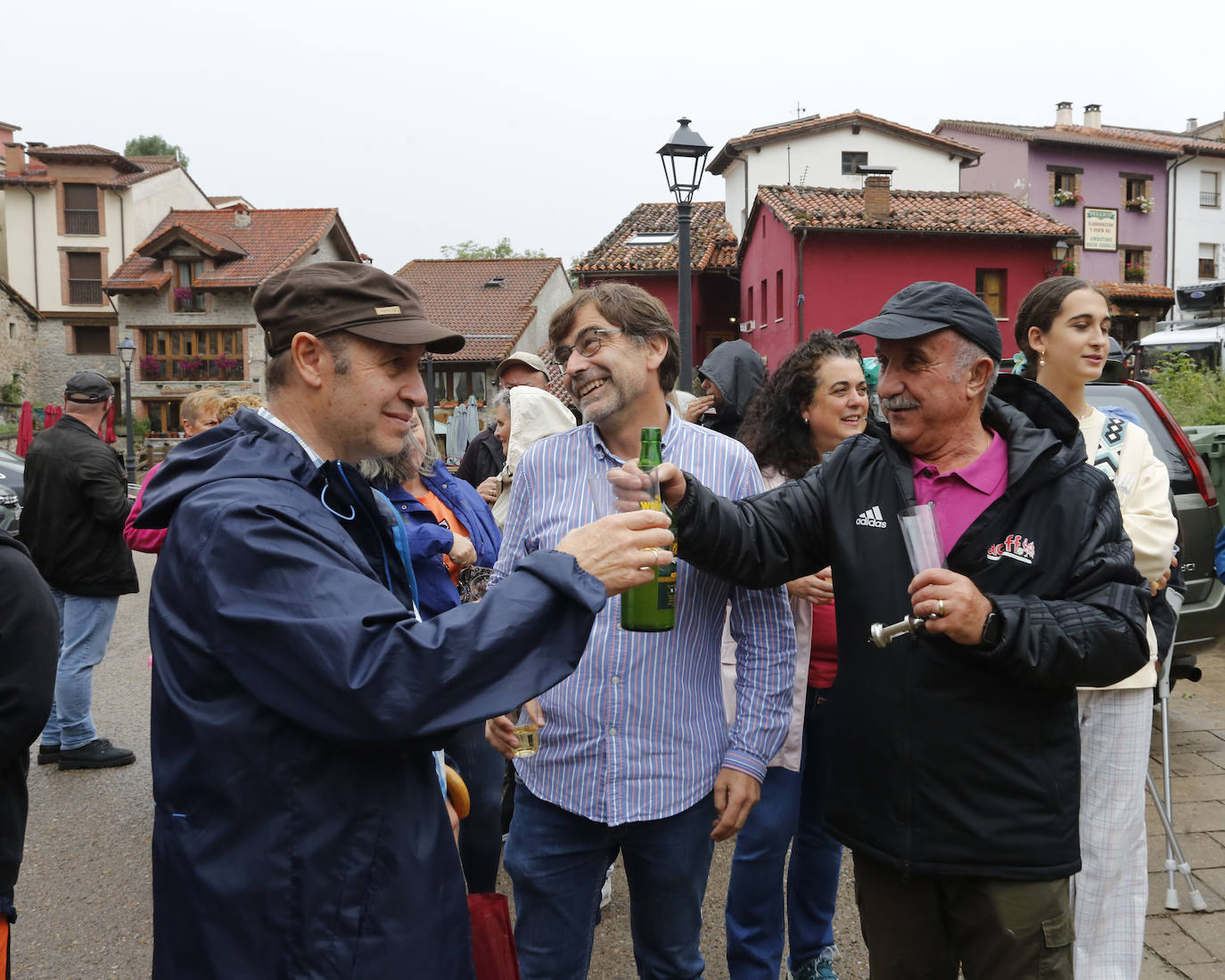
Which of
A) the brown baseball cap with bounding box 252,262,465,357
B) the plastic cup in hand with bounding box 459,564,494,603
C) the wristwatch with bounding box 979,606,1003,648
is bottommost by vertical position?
the plastic cup in hand with bounding box 459,564,494,603

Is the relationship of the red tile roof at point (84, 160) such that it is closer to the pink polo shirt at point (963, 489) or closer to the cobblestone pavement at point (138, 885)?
the cobblestone pavement at point (138, 885)

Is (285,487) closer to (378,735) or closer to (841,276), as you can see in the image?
(378,735)

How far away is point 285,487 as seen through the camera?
163 cm

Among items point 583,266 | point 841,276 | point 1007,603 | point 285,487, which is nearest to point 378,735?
point 285,487

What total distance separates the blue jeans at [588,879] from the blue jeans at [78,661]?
426 centimetres

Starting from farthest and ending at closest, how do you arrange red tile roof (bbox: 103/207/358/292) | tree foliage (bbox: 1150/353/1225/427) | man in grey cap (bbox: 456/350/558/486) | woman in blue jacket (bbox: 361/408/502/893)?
red tile roof (bbox: 103/207/358/292), tree foliage (bbox: 1150/353/1225/427), man in grey cap (bbox: 456/350/558/486), woman in blue jacket (bbox: 361/408/502/893)

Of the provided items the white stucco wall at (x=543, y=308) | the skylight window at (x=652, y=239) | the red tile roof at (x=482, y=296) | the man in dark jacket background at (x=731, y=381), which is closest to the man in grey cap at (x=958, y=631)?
the man in dark jacket background at (x=731, y=381)

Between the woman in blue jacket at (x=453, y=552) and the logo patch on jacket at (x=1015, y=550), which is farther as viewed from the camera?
the woman in blue jacket at (x=453, y=552)

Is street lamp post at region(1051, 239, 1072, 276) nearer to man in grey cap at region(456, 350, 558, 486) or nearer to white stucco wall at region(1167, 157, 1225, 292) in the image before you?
white stucco wall at region(1167, 157, 1225, 292)

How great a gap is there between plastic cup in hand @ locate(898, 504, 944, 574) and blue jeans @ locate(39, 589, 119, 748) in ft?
17.1

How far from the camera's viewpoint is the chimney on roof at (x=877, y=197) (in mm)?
28281

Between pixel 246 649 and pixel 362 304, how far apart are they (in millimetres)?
664

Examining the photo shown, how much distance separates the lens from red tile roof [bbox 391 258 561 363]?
41.2 metres

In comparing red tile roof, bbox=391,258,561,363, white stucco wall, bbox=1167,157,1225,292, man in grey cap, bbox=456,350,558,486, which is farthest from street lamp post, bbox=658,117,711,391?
white stucco wall, bbox=1167,157,1225,292
